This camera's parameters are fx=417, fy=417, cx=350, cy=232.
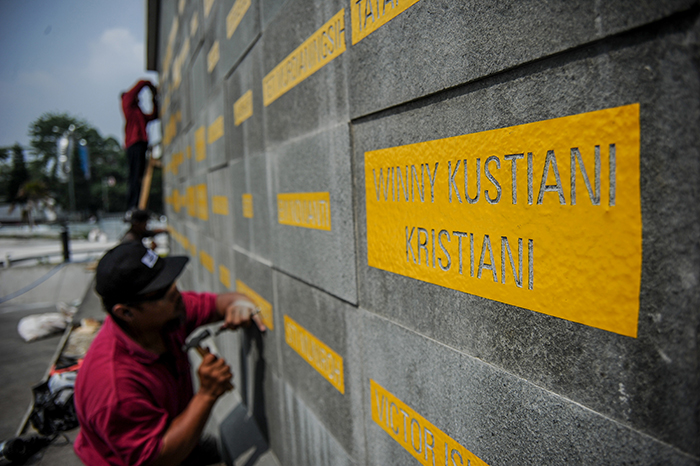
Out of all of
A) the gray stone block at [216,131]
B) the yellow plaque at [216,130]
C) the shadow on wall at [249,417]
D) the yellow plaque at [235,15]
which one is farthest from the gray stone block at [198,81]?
the shadow on wall at [249,417]

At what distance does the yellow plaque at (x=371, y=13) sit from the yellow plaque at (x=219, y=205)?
2.92 m

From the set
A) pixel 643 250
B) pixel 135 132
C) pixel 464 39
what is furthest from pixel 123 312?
pixel 135 132

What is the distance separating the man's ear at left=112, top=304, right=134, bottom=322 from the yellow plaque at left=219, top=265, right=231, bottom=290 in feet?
5.88

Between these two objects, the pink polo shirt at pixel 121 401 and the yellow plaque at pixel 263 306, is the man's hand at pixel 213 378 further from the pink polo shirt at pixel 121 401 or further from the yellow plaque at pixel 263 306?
the yellow plaque at pixel 263 306

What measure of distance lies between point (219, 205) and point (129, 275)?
2.18 metres

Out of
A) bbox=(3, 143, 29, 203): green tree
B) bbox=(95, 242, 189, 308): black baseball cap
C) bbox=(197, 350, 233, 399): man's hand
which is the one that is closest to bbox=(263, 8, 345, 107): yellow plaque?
bbox=(95, 242, 189, 308): black baseball cap

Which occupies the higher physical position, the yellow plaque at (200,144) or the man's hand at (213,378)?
the yellow plaque at (200,144)

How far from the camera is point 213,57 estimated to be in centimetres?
458

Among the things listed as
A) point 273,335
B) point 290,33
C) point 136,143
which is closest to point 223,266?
point 273,335

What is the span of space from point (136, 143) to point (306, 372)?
8.21 metres

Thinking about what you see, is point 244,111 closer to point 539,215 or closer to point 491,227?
point 491,227

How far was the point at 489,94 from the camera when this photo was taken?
120 centimetres

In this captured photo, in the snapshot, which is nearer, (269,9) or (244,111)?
(269,9)

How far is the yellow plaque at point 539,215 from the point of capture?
91cm
